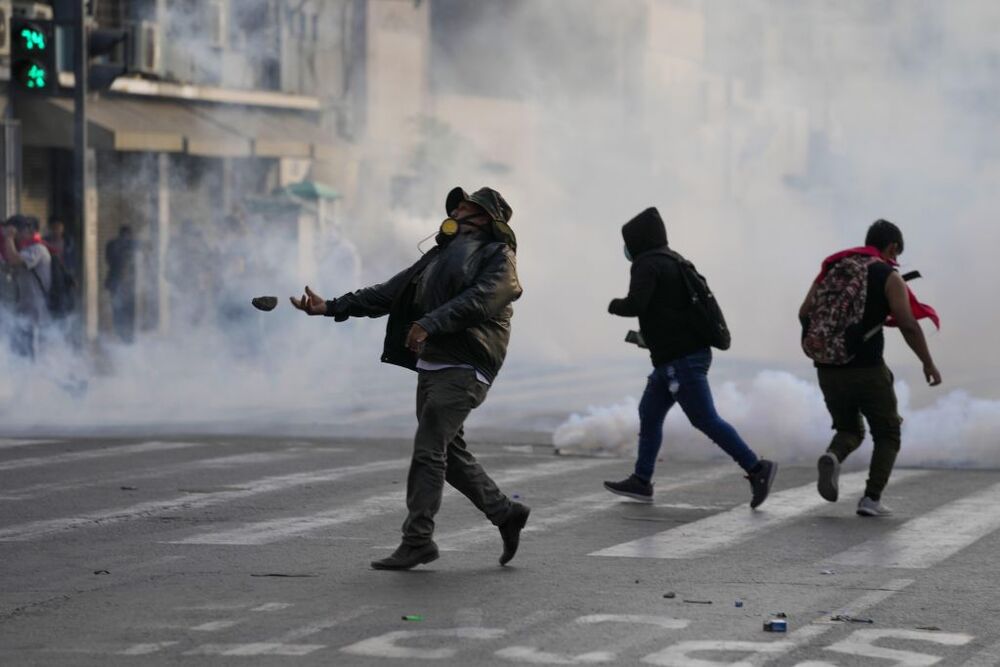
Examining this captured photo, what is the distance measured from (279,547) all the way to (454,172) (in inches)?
838

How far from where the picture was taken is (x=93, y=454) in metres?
12.3

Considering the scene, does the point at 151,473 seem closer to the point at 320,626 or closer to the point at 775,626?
the point at 320,626

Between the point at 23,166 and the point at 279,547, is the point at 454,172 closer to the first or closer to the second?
the point at 23,166

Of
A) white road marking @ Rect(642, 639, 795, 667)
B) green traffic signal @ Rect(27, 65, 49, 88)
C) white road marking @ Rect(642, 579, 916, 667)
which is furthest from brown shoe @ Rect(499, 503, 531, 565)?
green traffic signal @ Rect(27, 65, 49, 88)

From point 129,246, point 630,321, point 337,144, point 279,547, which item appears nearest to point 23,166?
point 129,246

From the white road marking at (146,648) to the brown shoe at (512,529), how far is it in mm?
1921

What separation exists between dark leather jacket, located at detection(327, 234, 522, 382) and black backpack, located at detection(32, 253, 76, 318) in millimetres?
9500

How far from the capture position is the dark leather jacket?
7.66m

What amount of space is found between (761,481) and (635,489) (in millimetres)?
681

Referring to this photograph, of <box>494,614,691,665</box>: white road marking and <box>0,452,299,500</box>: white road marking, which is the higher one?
<box>494,614,691,665</box>: white road marking

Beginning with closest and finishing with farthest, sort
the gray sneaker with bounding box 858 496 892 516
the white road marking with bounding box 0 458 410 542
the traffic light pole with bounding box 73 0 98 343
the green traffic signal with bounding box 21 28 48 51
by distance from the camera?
the white road marking with bounding box 0 458 410 542 → the gray sneaker with bounding box 858 496 892 516 → the green traffic signal with bounding box 21 28 48 51 → the traffic light pole with bounding box 73 0 98 343

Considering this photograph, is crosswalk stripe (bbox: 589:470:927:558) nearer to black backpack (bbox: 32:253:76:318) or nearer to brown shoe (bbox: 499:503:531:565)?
brown shoe (bbox: 499:503:531:565)

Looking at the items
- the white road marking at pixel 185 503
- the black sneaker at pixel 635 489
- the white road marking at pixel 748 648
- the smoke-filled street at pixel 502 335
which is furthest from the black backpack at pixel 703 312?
the white road marking at pixel 748 648

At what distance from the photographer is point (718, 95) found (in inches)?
846
